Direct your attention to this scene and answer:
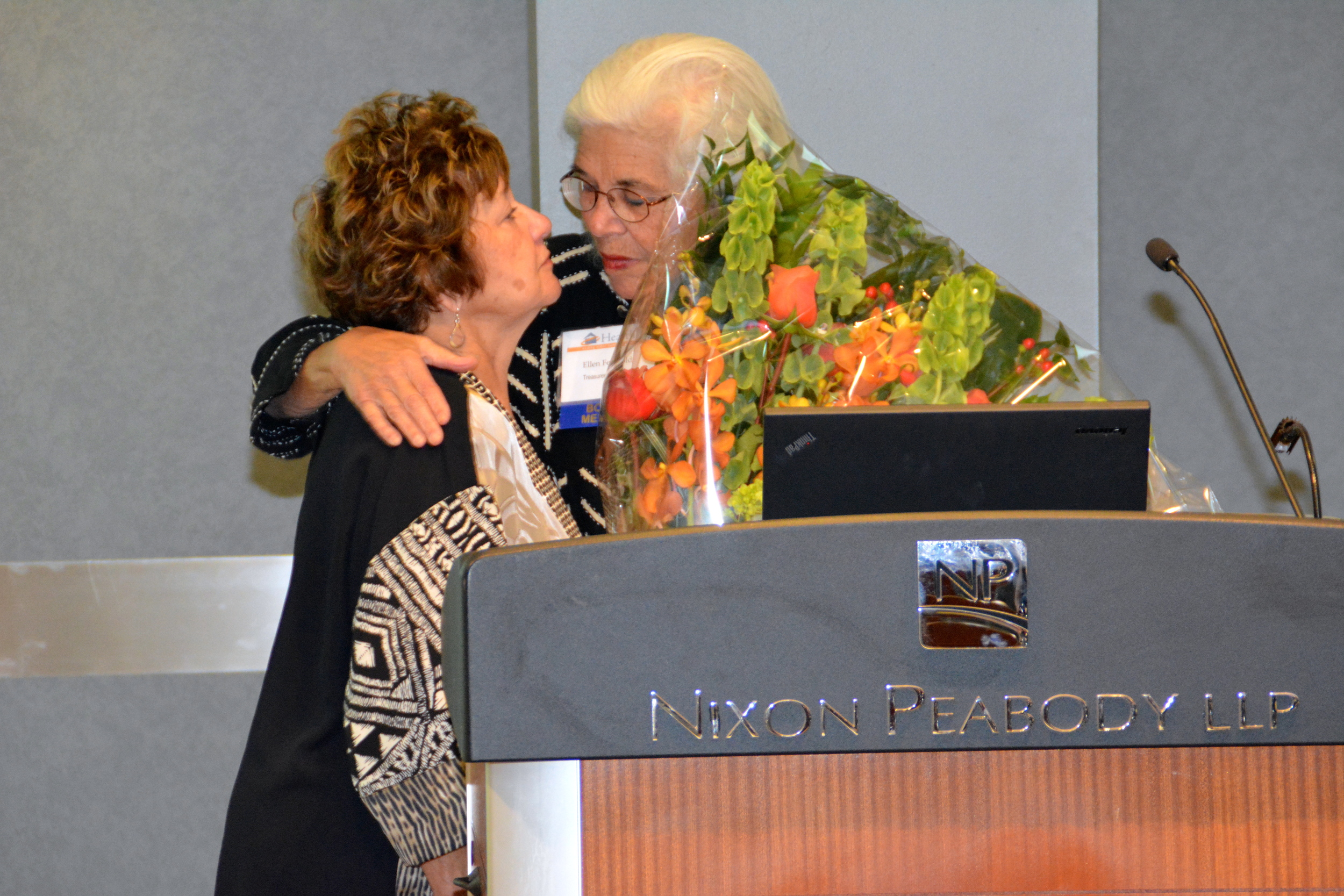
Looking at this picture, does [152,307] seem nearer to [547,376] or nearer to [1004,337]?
[547,376]

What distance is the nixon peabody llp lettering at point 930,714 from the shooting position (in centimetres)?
54

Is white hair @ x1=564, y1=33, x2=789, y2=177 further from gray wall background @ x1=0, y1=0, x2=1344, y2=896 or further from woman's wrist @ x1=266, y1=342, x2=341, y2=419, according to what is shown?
gray wall background @ x1=0, y1=0, x2=1344, y2=896

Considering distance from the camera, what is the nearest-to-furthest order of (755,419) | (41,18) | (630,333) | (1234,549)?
(1234,549) → (755,419) → (630,333) → (41,18)

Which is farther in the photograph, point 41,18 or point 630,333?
point 41,18

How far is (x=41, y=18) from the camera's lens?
2838 mm

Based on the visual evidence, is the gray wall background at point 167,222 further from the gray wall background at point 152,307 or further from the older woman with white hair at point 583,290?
the older woman with white hair at point 583,290

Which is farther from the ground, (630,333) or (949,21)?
(949,21)

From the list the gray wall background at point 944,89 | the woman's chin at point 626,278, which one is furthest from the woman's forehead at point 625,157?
the gray wall background at point 944,89

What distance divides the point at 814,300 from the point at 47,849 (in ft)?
9.37

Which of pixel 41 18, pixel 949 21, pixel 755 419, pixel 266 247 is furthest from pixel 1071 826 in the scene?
pixel 41 18

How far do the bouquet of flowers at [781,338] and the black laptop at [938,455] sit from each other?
0.17m

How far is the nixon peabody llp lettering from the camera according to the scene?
1.79 ft

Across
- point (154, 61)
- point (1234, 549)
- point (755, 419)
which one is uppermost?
point (154, 61)

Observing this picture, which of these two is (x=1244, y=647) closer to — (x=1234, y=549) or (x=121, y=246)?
(x=1234, y=549)
